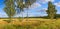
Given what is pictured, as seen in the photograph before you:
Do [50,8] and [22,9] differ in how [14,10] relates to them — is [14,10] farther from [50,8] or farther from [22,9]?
[50,8]

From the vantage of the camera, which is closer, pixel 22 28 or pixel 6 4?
pixel 22 28

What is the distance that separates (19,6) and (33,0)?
3903 millimetres

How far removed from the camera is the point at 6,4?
40.7 meters

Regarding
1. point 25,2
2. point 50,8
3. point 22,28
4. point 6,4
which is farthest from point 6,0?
point 22,28

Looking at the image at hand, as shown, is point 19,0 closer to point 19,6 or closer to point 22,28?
point 19,6

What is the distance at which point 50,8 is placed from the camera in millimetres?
58594

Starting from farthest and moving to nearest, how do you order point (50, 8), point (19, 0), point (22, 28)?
point (50, 8) → point (19, 0) → point (22, 28)

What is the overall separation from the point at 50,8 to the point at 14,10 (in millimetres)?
18909

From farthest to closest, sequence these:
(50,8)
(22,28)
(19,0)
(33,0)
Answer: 1. (50,8)
2. (19,0)
3. (33,0)
4. (22,28)

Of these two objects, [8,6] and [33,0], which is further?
[8,6]

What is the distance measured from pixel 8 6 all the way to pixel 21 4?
10.2ft

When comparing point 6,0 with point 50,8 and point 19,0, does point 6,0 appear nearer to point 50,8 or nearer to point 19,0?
point 19,0

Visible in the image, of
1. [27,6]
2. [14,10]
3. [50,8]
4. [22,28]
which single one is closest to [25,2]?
[27,6]

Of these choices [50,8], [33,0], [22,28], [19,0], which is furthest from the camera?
[50,8]
